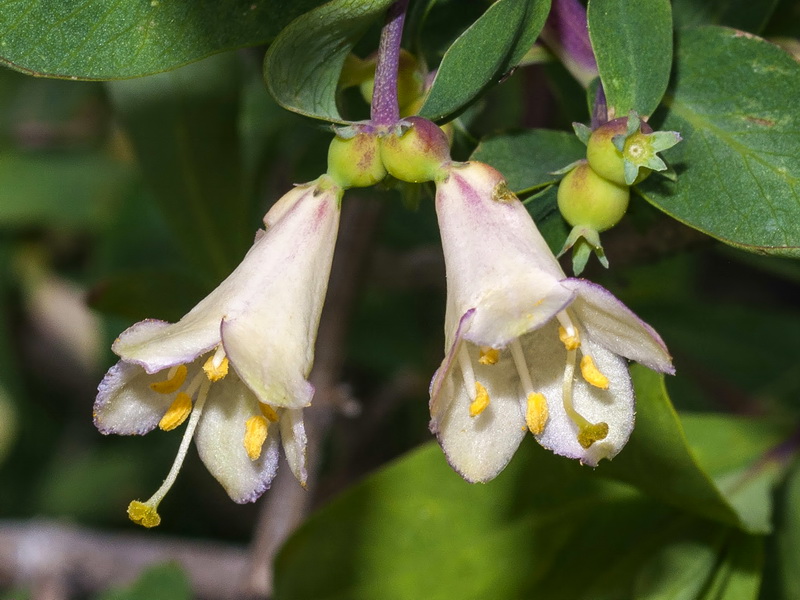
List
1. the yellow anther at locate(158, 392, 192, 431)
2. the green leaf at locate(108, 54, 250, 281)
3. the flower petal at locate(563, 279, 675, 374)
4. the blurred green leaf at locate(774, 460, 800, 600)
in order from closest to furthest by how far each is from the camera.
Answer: the flower petal at locate(563, 279, 675, 374) < the yellow anther at locate(158, 392, 192, 431) < the blurred green leaf at locate(774, 460, 800, 600) < the green leaf at locate(108, 54, 250, 281)

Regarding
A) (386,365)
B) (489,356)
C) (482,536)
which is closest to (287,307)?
(489,356)

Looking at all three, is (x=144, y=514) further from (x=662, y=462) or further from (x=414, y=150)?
(x=662, y=462)

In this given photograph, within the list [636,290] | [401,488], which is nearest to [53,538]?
[401,488]

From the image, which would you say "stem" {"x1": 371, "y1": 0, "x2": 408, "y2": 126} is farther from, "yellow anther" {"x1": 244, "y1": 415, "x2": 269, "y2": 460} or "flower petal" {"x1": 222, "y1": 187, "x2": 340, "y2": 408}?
"yellow anther" {"x1": 244, "y1": 415, "x2": 269, "y2": 460}

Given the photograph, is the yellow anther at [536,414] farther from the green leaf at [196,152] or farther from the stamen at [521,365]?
the green leaf at [196,152]

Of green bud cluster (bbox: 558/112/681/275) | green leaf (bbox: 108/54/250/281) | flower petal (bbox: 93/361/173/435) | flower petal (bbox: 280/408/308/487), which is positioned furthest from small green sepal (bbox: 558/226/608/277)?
green leaf (bbox: 108/54/250/281)

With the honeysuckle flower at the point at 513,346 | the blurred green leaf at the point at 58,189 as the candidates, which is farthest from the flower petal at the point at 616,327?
the blurred green leaf at the point at 58,189

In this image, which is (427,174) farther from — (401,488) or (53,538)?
Result: (53,538)
